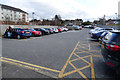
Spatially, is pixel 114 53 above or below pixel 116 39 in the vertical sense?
below

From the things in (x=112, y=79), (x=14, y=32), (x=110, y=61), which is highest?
(x=14, y=32)

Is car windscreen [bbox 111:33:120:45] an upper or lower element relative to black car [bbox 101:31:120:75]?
upper

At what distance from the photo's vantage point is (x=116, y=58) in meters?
2.93

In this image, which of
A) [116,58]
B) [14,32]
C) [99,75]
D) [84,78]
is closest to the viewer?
[116,58]

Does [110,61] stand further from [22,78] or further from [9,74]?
[9,74]

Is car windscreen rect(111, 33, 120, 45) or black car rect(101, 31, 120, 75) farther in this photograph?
car windscreen rect(111, 33, 120, 45)

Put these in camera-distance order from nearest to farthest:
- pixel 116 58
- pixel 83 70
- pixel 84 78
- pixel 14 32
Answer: pixel 116 58, pixel 84 78, pixel 83 70, pixel 14 32

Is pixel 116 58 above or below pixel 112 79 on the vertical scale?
above

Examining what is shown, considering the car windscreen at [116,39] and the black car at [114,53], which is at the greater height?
the car windscreen at [116,39]

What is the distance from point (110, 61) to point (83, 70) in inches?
43.4

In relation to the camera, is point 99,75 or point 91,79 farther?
point 99,75

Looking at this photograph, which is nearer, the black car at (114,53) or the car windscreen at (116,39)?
the black car at (114,53)

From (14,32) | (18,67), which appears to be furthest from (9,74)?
(14,32)

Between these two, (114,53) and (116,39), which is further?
(116,39)
